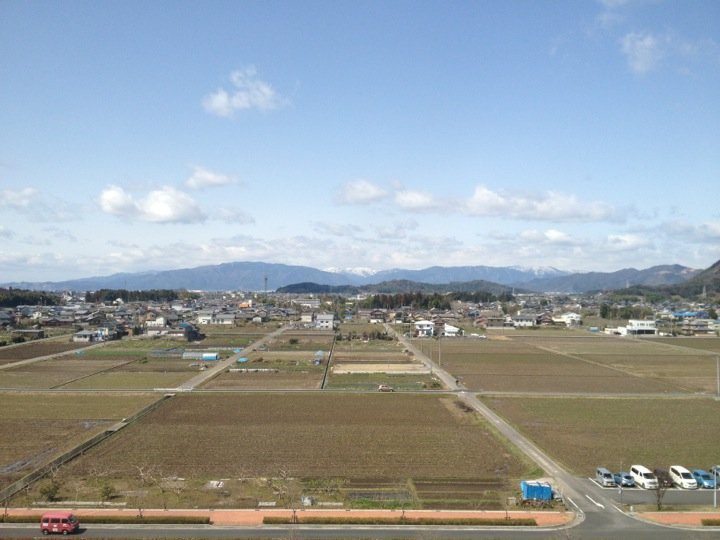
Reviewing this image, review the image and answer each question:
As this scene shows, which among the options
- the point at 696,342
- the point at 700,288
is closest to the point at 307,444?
the point at 696,342

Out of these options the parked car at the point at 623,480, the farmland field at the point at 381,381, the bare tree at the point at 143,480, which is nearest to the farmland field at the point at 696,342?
the farmland field at the point at 381,381

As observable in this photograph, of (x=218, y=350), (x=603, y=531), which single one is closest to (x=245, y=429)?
(x=603, y=531)

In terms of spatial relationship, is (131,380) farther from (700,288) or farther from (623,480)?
(700,288)

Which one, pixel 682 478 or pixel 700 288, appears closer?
pixel 682 478

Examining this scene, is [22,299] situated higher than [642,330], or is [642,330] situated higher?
[22,299]

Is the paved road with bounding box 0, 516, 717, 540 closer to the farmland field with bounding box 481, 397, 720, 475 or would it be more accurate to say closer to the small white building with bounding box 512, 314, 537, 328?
the farmland field with bounding box 481, 397, 720, 475

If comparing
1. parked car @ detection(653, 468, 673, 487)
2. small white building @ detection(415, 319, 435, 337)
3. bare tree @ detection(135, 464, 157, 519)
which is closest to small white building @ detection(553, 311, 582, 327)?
small white building @ detection(415, 319, 435, 337)

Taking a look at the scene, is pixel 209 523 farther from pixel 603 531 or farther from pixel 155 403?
pixel 155 403
